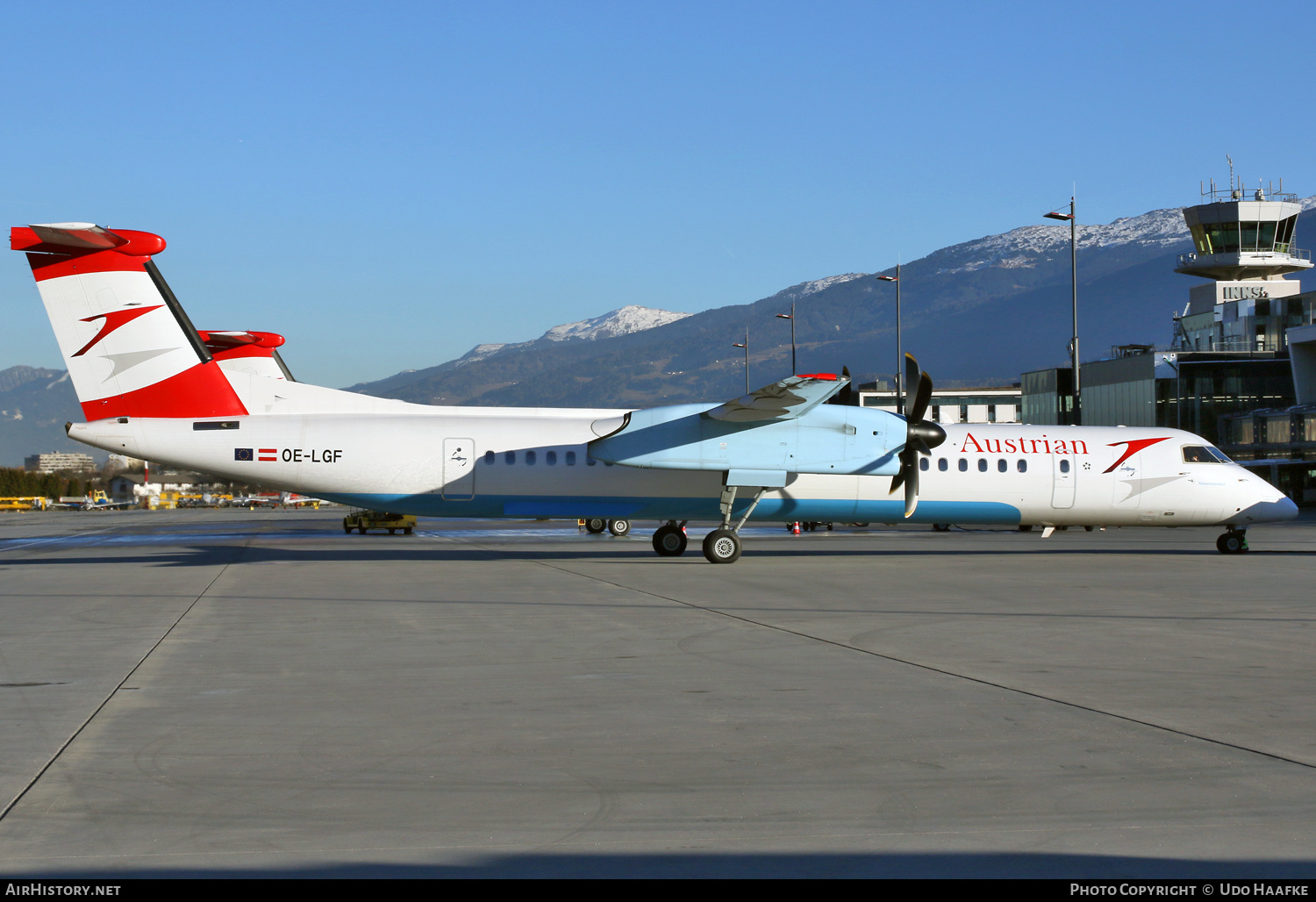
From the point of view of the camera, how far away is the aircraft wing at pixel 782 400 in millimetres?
21328

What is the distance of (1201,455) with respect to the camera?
26.2 meters

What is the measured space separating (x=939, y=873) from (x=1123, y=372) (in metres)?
77.3

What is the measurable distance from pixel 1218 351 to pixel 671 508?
65370 mm

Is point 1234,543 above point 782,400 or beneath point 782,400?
beneath

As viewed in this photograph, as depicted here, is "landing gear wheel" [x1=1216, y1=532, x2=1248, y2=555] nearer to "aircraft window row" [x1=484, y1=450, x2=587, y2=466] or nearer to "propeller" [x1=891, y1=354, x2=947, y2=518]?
"propeller" [x1=891, y1=354, x2=947, y2=518]

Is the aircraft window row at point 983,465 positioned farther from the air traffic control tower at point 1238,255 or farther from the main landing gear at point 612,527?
the air traffic control tower at point 1238,255

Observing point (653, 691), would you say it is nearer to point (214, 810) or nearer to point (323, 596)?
point (214, 810)

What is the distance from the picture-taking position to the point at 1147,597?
16.0 metres

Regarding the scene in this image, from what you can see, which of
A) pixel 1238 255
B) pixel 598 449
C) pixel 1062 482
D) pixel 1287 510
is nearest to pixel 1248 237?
pixel 1238 255

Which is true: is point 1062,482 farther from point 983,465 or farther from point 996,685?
point 996,685

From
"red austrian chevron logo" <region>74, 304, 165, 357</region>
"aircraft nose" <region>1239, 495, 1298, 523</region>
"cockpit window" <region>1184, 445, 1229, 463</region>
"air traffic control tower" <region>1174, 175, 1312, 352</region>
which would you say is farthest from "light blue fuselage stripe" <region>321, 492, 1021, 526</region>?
"air traffic control tower" <region>1174, 175, 1312, 352</region>

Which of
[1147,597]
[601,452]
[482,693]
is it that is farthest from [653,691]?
[601,452]

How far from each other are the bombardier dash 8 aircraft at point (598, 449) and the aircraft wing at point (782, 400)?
0.06 meters

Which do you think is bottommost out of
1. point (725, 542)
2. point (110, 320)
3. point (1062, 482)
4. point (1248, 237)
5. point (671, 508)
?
point (725, 542)
